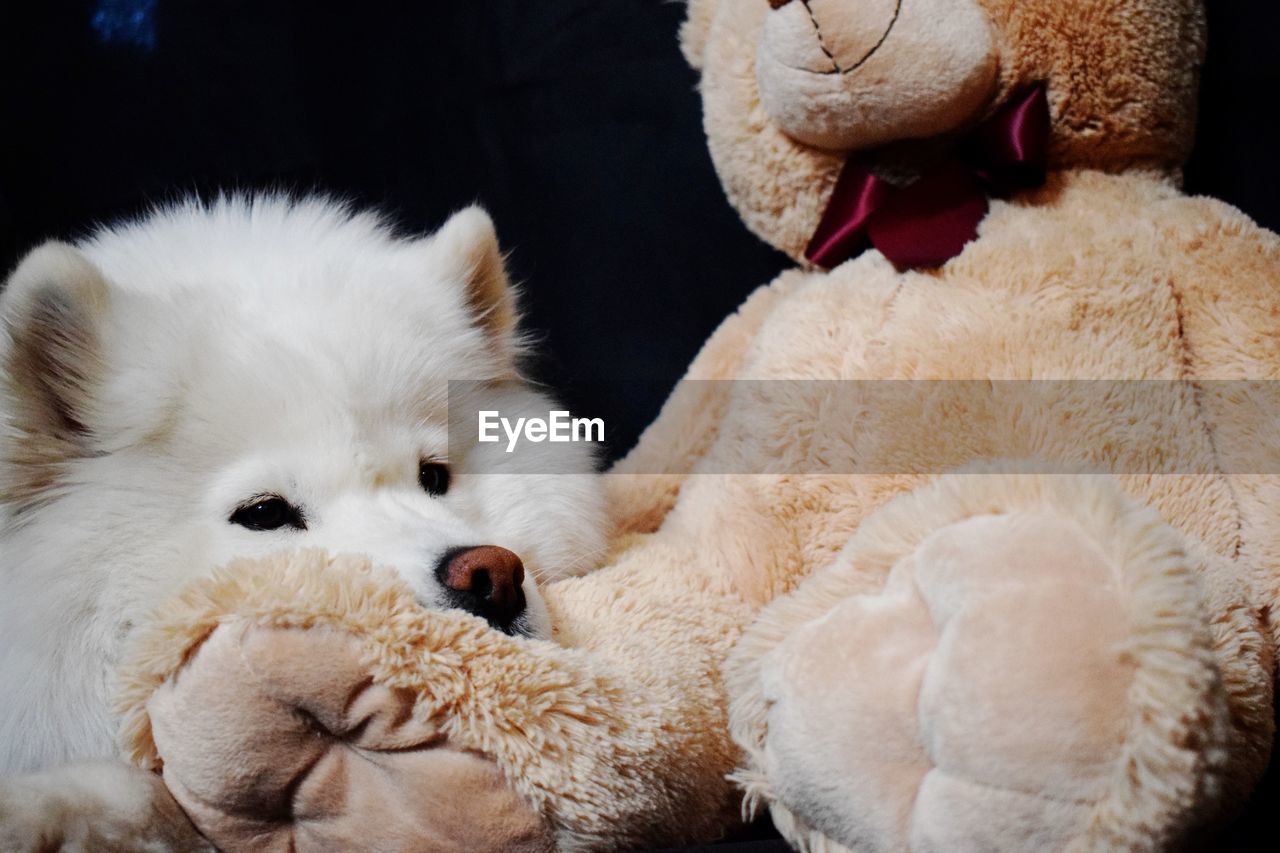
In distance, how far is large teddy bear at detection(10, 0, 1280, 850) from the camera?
819mm

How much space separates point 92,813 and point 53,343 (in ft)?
1.79

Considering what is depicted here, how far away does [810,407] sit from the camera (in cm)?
136

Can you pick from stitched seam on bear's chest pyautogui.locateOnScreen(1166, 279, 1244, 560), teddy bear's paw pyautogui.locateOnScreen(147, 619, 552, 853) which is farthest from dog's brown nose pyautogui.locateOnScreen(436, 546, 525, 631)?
stitched seam on bear's chest pyautogui.locateOnScreen(1166, 279, 1244, 560)

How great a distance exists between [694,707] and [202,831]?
50 centimetres

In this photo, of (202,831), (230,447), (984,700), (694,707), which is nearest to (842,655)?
(984,700)

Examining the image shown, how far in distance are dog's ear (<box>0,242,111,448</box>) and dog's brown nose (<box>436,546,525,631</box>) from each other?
0.49m

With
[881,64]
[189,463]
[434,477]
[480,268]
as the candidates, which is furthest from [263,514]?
[881,64]

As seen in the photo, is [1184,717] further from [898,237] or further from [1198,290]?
[898,237]

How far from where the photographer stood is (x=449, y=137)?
89.4 inches

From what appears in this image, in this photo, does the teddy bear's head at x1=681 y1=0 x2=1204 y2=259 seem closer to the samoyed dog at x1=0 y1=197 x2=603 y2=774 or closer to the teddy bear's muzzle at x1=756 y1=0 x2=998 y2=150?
the teddy bear's muzzle at x1=756 y1=0 x2=998 y2=150

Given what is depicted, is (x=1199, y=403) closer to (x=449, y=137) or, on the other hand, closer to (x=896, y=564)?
(x=896, y=564)

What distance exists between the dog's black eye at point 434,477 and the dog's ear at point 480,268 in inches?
11.1

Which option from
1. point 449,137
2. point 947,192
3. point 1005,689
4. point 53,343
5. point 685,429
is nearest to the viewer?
point 1005,689

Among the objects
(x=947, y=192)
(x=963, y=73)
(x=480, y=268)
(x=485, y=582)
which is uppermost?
(x=963, y=73)
